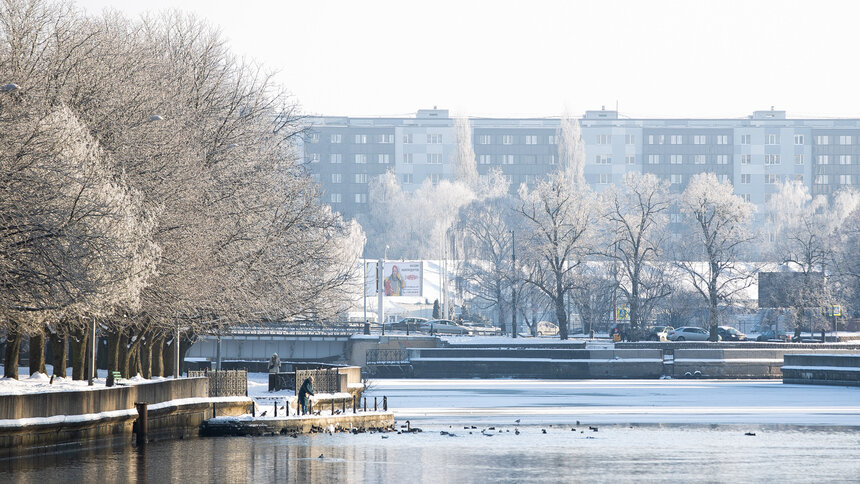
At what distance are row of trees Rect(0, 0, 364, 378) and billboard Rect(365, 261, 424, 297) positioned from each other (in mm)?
64229

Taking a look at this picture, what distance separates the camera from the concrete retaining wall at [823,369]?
7362 centimetres

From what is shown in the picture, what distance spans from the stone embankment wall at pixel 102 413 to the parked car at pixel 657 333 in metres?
56.3

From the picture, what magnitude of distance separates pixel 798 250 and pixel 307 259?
321 ft

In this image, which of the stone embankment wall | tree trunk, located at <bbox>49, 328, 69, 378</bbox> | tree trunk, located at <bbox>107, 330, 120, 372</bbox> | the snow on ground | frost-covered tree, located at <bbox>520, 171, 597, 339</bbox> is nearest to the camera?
the stone embankment wall

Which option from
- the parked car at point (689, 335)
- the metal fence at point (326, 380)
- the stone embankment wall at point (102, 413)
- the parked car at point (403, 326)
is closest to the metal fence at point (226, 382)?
the stone embankment wall at point (102, 413)

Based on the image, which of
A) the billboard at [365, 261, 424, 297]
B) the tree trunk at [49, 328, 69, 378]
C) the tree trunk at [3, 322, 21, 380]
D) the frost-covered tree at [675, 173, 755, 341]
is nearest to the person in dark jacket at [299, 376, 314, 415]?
the tree trunk at [49, 328, 69, 378]

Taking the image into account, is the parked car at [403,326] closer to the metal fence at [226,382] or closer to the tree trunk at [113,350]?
the metal fence at [226,382]

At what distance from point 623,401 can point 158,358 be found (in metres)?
22.3

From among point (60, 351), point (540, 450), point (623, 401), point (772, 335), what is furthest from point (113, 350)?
point (772, 335)

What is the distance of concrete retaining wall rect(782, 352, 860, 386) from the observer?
2899 inches

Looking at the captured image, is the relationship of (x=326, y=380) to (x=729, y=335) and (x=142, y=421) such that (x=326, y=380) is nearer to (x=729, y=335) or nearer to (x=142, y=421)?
(x=142, y=421)

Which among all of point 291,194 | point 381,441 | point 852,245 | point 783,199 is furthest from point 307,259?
point 783,199

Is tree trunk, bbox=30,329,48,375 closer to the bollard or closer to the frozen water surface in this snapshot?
the bollard

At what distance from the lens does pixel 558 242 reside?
318 feet
